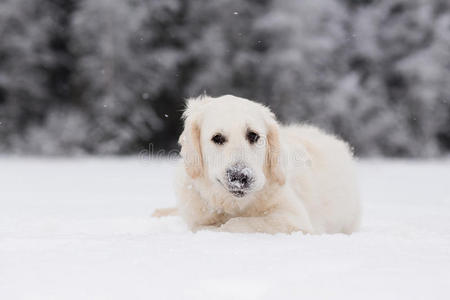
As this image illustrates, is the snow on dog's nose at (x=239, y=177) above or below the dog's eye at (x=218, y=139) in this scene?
below

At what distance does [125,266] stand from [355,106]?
22135 millimetres

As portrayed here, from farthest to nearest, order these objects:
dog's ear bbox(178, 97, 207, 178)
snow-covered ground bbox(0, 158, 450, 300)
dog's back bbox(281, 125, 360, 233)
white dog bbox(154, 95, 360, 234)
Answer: dog's back bbox(281, 125, 360, 233) < dog's ear bbox(178, 97, 207, 178) < white dog bbox(154, 95, 360, 234) < snow-covered ground bbox(0, 158, 450, 300)

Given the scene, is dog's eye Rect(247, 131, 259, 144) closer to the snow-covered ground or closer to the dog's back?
the dog's back

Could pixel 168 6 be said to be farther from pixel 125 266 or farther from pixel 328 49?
pixel 125 266

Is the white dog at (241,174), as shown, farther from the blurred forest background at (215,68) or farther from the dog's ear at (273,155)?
the blurred forest background at (215,68)

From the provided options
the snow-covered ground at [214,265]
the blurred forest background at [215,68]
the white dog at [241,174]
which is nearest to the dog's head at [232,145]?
the white dog at [241,174]

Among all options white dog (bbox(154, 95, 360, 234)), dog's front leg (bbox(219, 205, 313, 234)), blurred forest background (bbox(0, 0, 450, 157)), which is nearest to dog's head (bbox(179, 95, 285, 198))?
white dog (bbox(154, 95, 360, 234))

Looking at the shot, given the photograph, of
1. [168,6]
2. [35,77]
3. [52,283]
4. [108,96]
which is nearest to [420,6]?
[168,6]

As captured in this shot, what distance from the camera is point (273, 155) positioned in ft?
12.6

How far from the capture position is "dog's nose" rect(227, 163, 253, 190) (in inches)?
130

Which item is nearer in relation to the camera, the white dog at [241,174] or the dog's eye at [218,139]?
the white dog at [241,174]

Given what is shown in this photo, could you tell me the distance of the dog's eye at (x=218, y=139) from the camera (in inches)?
141

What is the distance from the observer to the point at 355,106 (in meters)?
23.5

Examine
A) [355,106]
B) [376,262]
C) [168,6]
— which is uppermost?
[168,6]
